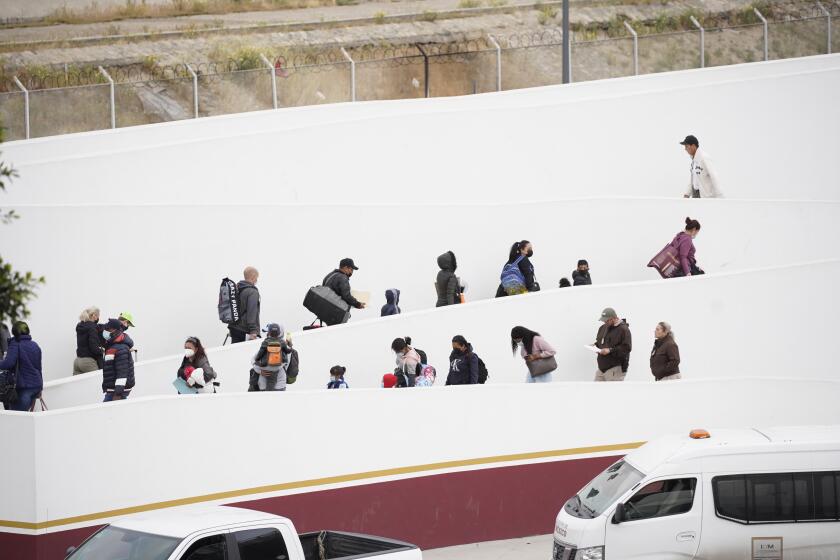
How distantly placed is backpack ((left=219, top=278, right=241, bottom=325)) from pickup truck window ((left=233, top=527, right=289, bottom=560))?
6.98 m

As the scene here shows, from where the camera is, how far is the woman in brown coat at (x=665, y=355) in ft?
55.9

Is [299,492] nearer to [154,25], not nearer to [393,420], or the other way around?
[393,420]

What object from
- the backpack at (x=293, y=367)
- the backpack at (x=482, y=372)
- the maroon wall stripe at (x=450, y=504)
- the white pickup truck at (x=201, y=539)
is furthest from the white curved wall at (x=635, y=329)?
the white pickup truck at (x=201, y=539)

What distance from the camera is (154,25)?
34.5 m

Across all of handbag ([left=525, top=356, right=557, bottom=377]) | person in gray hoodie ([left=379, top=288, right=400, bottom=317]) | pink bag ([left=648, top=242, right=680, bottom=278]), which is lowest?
handbag ([left=525, top=356, right=557, bottom=377])

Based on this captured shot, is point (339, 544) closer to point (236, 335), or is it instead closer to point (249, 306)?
point (249, 306)

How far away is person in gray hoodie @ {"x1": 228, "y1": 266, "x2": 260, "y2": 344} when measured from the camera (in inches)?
693

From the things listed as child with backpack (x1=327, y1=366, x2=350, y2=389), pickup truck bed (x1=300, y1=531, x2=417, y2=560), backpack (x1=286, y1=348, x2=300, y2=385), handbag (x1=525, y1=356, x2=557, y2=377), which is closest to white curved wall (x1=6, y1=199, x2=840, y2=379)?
child with backpack (x1=327, y1=366, x2=350, y2=389)

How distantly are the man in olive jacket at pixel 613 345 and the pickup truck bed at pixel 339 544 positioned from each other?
629cm

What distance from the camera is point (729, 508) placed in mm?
12938

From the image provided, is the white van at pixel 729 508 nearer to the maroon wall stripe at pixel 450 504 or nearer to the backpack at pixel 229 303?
the maroon wall stripe at pixel 450 504

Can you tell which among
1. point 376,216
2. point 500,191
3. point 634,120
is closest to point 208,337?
point 376,216

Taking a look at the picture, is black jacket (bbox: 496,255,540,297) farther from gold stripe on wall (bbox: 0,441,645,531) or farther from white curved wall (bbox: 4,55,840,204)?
white curved wall (bbox: 4,55,840,204)

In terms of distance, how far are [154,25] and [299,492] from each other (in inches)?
867
